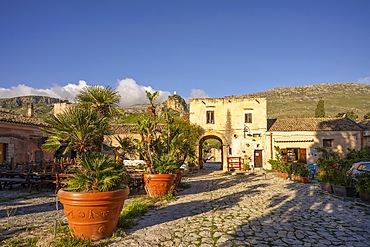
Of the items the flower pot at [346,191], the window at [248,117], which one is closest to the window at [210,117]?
the window at [248,117]

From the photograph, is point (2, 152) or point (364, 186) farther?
point (2, 152)

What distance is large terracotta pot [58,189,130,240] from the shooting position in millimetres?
4641

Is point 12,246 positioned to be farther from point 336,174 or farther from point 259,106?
point 259,106

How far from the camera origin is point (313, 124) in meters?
25.0

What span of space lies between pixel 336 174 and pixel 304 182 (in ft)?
13.7

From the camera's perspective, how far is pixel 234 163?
23938 mm

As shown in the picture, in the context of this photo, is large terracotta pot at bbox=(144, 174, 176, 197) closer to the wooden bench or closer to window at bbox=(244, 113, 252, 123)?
the wooden bench

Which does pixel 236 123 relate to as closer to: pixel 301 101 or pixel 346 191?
pixel 346 191

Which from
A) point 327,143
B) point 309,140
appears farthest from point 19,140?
point 327,143

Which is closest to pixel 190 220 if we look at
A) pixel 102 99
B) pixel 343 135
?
pixel 102 99

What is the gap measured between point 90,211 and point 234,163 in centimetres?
2012

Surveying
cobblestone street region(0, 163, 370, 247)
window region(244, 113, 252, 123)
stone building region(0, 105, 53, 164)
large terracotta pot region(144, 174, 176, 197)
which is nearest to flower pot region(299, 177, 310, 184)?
cobblestone street region(0, 163, 370, 247)

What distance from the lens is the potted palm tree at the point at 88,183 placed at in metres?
4.68

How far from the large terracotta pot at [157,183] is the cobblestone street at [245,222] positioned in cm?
→ 61
